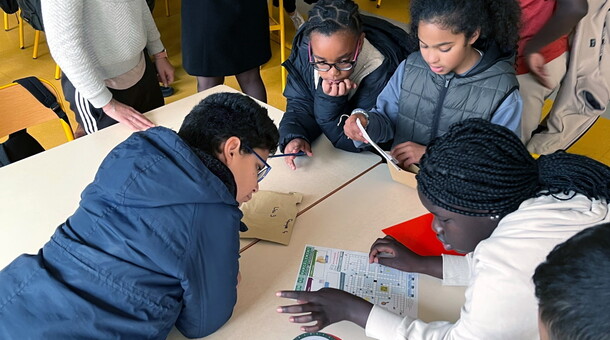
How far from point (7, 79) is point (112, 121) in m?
2.26

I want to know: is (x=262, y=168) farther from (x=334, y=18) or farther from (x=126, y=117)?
(x=126, y=117)

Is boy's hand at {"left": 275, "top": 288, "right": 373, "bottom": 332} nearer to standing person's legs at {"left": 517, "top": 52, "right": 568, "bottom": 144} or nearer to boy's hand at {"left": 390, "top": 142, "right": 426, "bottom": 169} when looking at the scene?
boy's hand at {"left": 390, "top": 142, "right": 426, "bottom": 169}

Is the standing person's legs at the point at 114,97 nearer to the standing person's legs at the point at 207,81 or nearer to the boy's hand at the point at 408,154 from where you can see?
the standing person's legs at the point at 207,81

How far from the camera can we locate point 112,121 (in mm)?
1844

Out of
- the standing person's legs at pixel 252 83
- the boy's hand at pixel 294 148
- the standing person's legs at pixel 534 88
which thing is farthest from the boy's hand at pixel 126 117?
the standing person's legs at pixel 534 88

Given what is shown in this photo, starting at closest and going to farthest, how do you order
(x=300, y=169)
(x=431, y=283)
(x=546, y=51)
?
(x=431, y=283) < (x=300, y=169) < (x=546, y=51)

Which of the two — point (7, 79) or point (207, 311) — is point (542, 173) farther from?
point (7, 79)

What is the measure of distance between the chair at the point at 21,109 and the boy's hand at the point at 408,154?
3.83ft

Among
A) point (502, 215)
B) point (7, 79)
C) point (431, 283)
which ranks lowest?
point (7, 79)

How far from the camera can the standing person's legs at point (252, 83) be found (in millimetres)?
2434

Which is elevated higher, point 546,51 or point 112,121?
point 546,51

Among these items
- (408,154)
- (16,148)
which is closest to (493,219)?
(408,154)

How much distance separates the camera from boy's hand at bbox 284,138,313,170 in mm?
1535

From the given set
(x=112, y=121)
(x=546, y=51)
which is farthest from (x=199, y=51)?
(x=546, y=51)
